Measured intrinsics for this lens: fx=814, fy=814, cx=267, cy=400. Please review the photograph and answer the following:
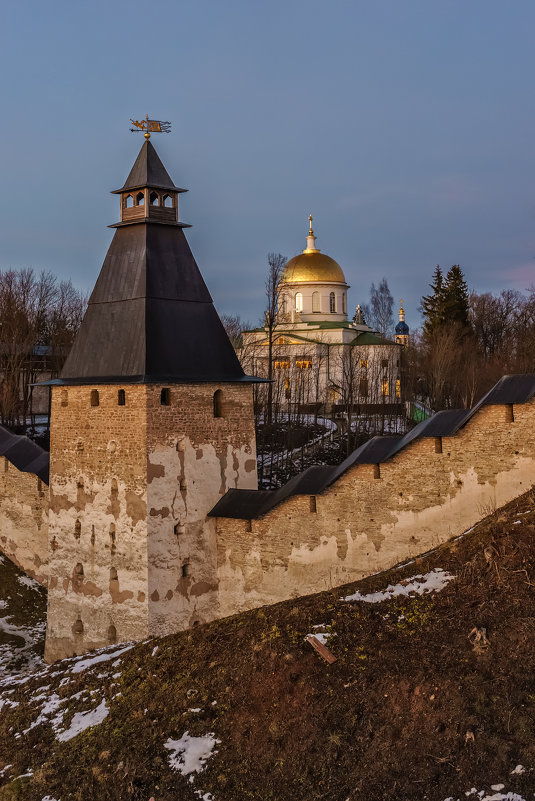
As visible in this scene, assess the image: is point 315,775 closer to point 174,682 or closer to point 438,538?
point 174,682

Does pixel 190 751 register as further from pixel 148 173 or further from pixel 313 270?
pixel 313 270

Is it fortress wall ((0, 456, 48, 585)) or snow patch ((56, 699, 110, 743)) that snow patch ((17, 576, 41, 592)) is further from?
snow patch ((56, 699, 110, 743))

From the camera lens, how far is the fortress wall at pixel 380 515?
480 inches

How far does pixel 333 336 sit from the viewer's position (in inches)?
1992

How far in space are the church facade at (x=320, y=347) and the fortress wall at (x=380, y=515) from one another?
2275cm

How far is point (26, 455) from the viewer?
19609mm

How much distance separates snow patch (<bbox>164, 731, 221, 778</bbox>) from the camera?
7734 millimetres

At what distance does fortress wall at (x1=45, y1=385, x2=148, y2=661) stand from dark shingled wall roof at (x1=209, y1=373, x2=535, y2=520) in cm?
167

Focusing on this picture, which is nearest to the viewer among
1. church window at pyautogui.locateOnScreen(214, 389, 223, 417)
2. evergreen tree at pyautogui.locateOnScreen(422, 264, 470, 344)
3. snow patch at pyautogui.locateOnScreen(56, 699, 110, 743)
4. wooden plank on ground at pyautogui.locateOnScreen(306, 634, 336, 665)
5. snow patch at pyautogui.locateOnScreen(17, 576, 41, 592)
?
wooden plank on ground at pyautogui.locateOnScreen(306, 634, 336, 665)

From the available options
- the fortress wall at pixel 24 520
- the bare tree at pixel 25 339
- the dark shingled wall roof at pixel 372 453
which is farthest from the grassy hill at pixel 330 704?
the bare tree at pixel 25 339

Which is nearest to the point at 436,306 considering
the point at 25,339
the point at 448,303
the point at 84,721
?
the point at 448,303

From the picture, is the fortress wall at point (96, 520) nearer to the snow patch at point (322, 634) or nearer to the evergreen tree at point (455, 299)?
the snow patch at point (322, 634)

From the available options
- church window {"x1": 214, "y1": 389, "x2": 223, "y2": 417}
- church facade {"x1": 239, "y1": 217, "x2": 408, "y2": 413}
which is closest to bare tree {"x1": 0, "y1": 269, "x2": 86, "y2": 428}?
church facade {"x1": 239, "y1": 217, "x2": 408, "y2": 413}

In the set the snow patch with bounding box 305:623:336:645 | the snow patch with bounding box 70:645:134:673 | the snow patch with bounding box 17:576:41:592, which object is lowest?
the snow patch with bounding box 17:576:41:592
